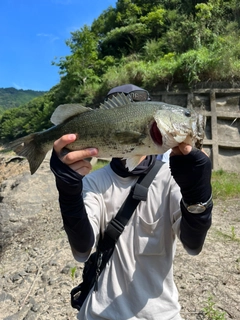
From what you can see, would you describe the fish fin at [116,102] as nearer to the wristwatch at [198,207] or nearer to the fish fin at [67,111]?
the fish fin at [67,111]

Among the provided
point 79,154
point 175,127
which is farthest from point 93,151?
point 175,127

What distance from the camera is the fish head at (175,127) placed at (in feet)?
6.06

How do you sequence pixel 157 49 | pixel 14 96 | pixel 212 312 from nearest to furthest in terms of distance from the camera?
1. pixel 212 312
2. pixel 157 49
3. pixel 14 96

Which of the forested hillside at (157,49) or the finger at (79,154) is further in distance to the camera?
the forested hillside at (157,49)

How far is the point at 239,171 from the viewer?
445 inches

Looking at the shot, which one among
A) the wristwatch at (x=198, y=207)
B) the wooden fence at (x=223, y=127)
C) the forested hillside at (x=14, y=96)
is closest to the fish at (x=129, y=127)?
the wristwatch at (x=198, y=207)

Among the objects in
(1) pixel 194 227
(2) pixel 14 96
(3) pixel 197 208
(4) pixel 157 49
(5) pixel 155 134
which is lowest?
(1) pixel 194 227

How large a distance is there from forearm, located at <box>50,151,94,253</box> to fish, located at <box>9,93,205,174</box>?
17 cm

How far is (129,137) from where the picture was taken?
1944mm

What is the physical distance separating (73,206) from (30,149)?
583 mm

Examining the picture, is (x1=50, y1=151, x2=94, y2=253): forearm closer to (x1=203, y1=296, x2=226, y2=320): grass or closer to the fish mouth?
the fish mouth

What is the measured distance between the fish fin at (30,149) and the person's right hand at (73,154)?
0.31m

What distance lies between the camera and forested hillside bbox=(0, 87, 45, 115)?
16045 cm

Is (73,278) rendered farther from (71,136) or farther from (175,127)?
(175,127)
